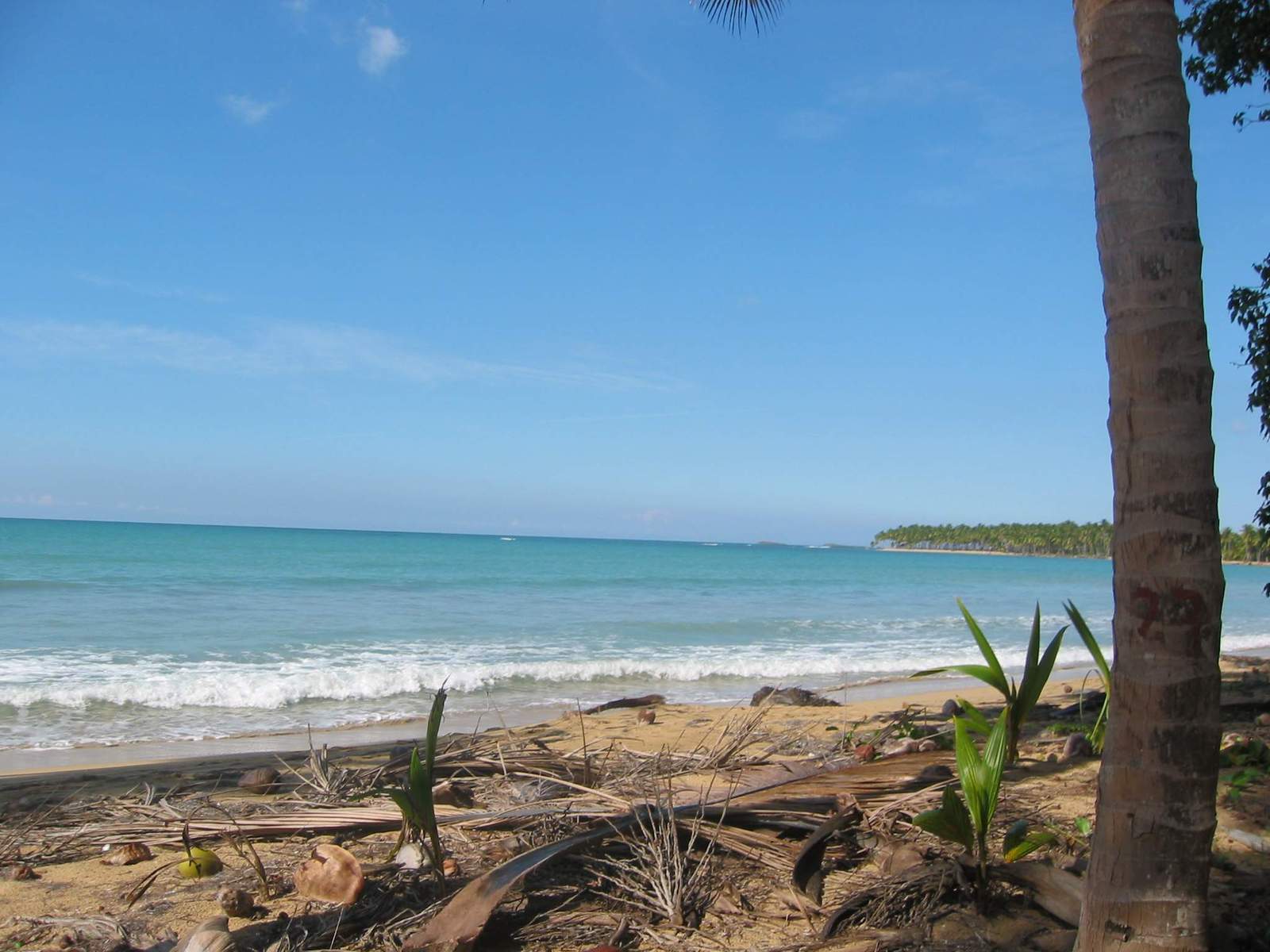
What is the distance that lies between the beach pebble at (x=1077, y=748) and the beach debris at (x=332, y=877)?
3588 mm

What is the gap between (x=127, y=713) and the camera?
9.59 m

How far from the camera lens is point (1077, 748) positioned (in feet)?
15.8

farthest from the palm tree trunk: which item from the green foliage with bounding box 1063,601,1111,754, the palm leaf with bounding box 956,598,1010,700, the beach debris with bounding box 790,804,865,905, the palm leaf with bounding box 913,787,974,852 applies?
the green foliage with bounding box 1063,601,1111,754

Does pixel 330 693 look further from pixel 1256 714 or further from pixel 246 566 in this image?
pixel 246 566

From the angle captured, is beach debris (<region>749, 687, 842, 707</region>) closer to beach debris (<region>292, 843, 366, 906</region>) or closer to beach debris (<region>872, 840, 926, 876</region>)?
beach debris (<region>872, 840, 926, 876</region>)

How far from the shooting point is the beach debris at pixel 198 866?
3564mm

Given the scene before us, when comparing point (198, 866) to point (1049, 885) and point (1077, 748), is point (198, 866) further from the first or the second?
point (1077, 748)

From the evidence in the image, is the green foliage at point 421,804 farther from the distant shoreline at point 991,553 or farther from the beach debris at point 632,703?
the distant shoreline at point 991,553

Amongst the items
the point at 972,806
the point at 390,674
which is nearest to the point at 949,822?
the point at 972,806

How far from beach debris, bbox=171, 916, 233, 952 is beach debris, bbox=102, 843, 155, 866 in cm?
130

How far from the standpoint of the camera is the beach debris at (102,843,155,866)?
3.83m

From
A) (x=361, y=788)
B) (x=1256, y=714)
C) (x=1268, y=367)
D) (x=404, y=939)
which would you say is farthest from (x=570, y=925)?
(x=1268, y=367)

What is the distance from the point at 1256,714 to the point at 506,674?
29.4ft

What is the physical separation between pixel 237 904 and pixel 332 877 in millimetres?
324
